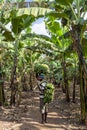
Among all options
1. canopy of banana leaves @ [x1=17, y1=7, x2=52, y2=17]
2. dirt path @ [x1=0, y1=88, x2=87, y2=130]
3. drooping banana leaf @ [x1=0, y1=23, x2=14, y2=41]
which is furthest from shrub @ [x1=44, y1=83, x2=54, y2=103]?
drooping banana leaf @ [x1=0, y1=23, x2=14, y2=41]

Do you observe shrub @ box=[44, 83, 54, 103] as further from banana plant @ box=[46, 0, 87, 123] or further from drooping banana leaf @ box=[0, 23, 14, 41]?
drooping banana leaf @ box=[0, 23, 14, 41]

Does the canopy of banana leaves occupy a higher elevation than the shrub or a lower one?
higher

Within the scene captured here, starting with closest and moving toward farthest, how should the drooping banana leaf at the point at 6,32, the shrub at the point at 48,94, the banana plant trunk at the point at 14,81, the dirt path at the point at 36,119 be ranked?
the shrub at the point at 48,94
the dirt path at the point at 36,119
the drooping banana leaf at the point at 6,32
the banana plant trunk at the point at 14,81

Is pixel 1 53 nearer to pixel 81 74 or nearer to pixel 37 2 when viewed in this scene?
pixel 37 2

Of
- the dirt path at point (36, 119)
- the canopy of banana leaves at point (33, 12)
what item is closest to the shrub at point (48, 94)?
the dirt path at point (36, 119)

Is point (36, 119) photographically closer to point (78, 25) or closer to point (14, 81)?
point (14, 81)

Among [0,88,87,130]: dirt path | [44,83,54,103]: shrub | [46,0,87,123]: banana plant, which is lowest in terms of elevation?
[0,88,87,130]: dirt path

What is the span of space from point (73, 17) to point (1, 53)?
18.4ft

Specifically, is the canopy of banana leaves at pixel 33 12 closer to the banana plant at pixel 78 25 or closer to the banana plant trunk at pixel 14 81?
the banana plant at pixel 78 25

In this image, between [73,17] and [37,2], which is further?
[37,2]

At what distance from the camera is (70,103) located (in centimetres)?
1736

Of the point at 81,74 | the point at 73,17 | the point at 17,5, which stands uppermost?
the point at 17,5

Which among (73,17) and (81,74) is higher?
(73,17)

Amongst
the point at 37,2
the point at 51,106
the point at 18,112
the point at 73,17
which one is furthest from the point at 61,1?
the point at 51,106
